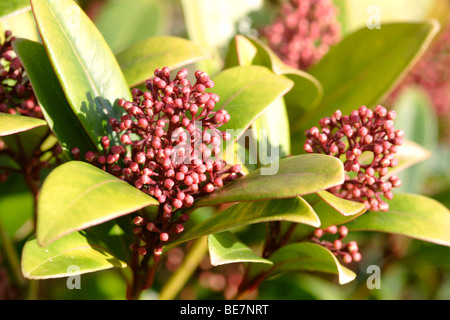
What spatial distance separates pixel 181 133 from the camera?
2.38ft

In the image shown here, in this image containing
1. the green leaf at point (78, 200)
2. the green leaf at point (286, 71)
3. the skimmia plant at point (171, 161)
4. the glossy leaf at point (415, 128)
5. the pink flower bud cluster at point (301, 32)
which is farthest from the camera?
the glossy leaf at point (415, 128)

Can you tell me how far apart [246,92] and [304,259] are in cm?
31

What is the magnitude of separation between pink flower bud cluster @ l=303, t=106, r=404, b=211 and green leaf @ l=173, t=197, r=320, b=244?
15 centimetres

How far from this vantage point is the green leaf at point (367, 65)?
115 centimetres

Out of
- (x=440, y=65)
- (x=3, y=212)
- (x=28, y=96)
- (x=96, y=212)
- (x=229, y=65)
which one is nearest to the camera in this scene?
(x=96, y=212)

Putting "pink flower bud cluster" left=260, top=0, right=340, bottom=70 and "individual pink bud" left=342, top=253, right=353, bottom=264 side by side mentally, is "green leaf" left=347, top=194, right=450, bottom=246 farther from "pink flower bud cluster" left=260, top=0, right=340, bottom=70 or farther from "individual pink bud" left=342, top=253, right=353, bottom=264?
"pink flower bud cluster" left=260, top=0, right=340, bottom=70

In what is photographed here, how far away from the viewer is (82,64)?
82 cm

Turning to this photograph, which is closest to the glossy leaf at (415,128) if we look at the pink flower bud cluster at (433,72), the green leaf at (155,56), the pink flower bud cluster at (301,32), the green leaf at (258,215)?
the pink flower bud cluster at (433,72)

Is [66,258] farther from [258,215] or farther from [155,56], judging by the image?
[155,56]

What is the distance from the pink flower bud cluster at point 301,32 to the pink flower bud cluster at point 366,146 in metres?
0.55

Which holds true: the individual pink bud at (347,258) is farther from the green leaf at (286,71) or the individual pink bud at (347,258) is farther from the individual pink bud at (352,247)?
the green leaf at (286,71)

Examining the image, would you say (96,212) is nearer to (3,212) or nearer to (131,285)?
(131,285)

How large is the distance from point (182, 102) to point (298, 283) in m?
0.95
